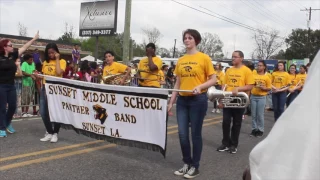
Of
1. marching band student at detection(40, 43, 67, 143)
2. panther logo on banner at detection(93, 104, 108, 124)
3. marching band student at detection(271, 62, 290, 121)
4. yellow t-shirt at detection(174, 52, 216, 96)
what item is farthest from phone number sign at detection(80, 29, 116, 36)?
yellow t-shirt at detection(174, 52, 216, 96)

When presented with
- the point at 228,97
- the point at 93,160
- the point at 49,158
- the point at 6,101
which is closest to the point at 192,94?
the point at 228,97

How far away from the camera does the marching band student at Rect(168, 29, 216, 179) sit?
15.5 feet

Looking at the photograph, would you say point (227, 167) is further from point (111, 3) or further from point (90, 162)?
point (111, 3)

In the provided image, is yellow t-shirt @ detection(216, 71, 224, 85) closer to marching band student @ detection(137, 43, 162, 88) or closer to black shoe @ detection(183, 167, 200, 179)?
marching band student @ detection(137, 43, 162, 88)

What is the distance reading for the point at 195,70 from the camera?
471 cm

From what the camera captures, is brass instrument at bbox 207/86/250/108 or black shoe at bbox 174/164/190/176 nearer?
brass instrument at bbox 207/86/250/108

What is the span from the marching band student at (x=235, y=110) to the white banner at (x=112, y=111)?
2.06 meters

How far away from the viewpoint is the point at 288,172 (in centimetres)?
150

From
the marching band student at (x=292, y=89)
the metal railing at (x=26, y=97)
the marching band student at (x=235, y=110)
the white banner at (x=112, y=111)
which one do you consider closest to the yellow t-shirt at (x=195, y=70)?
the white banner at (x=112, y=111)

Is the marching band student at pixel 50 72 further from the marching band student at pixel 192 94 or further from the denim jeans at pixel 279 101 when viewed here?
the denim jeans at pixel 279 101

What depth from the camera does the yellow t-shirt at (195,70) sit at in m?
4.72

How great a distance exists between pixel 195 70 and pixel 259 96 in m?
4.18

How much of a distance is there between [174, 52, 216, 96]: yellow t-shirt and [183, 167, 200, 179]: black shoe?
1031mm

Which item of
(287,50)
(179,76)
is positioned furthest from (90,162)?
(287,50)
